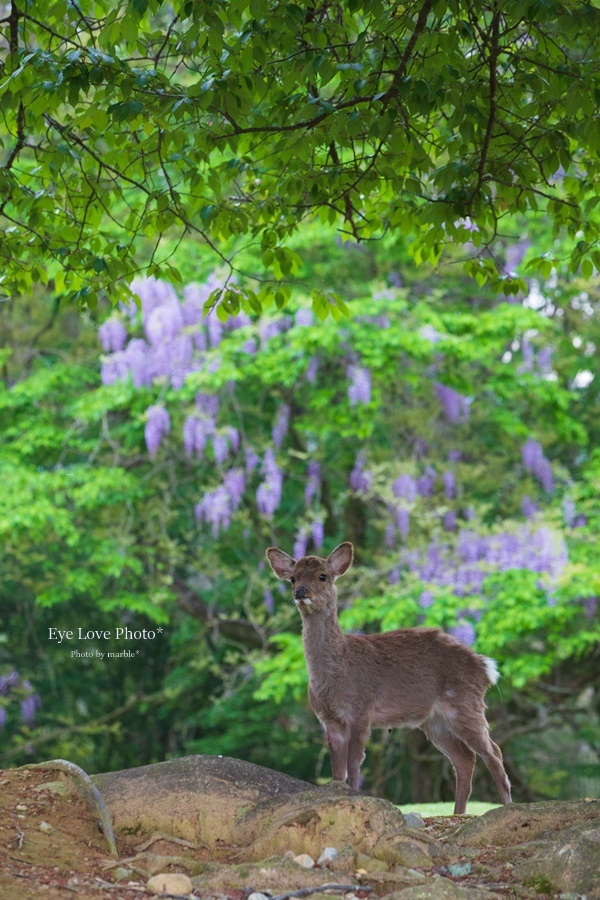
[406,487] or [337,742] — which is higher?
[406,487]

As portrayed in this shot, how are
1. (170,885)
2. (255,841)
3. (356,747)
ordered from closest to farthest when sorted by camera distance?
(170,885), (255,841), (356,747)

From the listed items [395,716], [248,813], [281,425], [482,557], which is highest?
[281,425]

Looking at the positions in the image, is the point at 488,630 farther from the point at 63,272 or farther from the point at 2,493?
the point at 63,272

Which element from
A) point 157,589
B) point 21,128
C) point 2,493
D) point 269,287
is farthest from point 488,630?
point 21,128

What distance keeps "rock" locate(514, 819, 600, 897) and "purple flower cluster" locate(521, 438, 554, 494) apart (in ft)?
34.2

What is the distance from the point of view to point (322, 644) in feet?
18.5

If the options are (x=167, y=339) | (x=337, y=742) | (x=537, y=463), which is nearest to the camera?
(x=337, y=742)

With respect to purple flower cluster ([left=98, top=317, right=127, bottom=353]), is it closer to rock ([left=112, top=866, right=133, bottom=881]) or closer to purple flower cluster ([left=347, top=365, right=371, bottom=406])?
purple flower cluster ([left=347, top=365, right=371, bottom=406])

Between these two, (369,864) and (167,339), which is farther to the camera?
(167,339)

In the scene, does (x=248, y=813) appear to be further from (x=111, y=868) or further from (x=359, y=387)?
(x=359, y=387)

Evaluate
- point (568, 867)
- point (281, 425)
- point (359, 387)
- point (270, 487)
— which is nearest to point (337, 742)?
point (568, 867)

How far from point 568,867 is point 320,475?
10900 mm

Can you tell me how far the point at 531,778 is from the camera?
17.2 m

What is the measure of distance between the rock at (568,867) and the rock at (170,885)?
1259 millimetres
